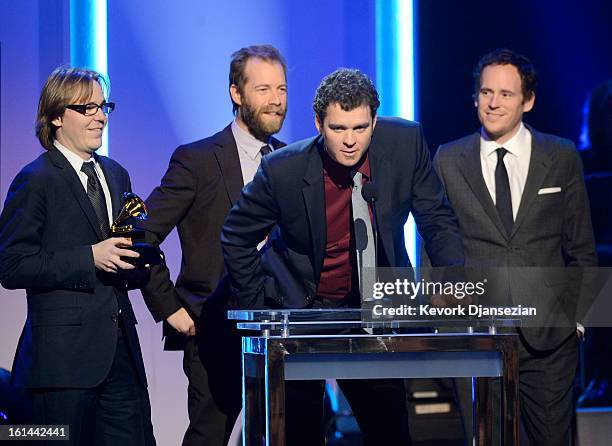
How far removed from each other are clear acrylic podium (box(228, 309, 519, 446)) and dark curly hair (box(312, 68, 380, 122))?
0.81m

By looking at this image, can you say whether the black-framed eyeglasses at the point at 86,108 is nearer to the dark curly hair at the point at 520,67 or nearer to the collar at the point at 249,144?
the collar at the point at 249,144

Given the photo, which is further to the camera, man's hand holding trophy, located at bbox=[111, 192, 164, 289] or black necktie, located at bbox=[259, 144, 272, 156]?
black necktie, located at bbox=[259, 144, 272, 156]

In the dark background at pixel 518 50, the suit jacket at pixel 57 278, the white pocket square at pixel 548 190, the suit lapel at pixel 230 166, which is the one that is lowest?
the suit jacket at pixel 57 278

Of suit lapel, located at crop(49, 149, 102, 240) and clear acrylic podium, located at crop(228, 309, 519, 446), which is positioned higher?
suit lapel, located at crop(49, 149, 102, 240)

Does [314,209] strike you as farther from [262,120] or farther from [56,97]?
[56,97]

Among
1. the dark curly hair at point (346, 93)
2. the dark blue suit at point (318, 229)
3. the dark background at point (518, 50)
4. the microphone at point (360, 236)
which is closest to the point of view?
the microphone at point (360, 236)

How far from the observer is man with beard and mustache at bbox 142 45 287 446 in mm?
4375

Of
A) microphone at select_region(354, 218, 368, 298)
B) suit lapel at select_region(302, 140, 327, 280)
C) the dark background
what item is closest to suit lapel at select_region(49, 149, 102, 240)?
suit lapel at select_region(302, 140, 327, 280)

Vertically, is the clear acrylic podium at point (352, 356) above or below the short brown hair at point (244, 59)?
below

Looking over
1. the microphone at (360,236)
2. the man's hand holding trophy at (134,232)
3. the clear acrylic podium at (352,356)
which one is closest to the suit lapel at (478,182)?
the microphone at (360,236)

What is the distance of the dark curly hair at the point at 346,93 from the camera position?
11.8ft

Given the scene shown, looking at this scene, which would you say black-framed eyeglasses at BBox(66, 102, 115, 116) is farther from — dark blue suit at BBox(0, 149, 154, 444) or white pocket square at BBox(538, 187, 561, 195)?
white pocket square at BBox(538, 187, 561, 195)

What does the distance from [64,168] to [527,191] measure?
77.2 inches

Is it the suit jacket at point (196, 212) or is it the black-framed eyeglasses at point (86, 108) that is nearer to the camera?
the black-framed eyeglasses at point (86, 108)
